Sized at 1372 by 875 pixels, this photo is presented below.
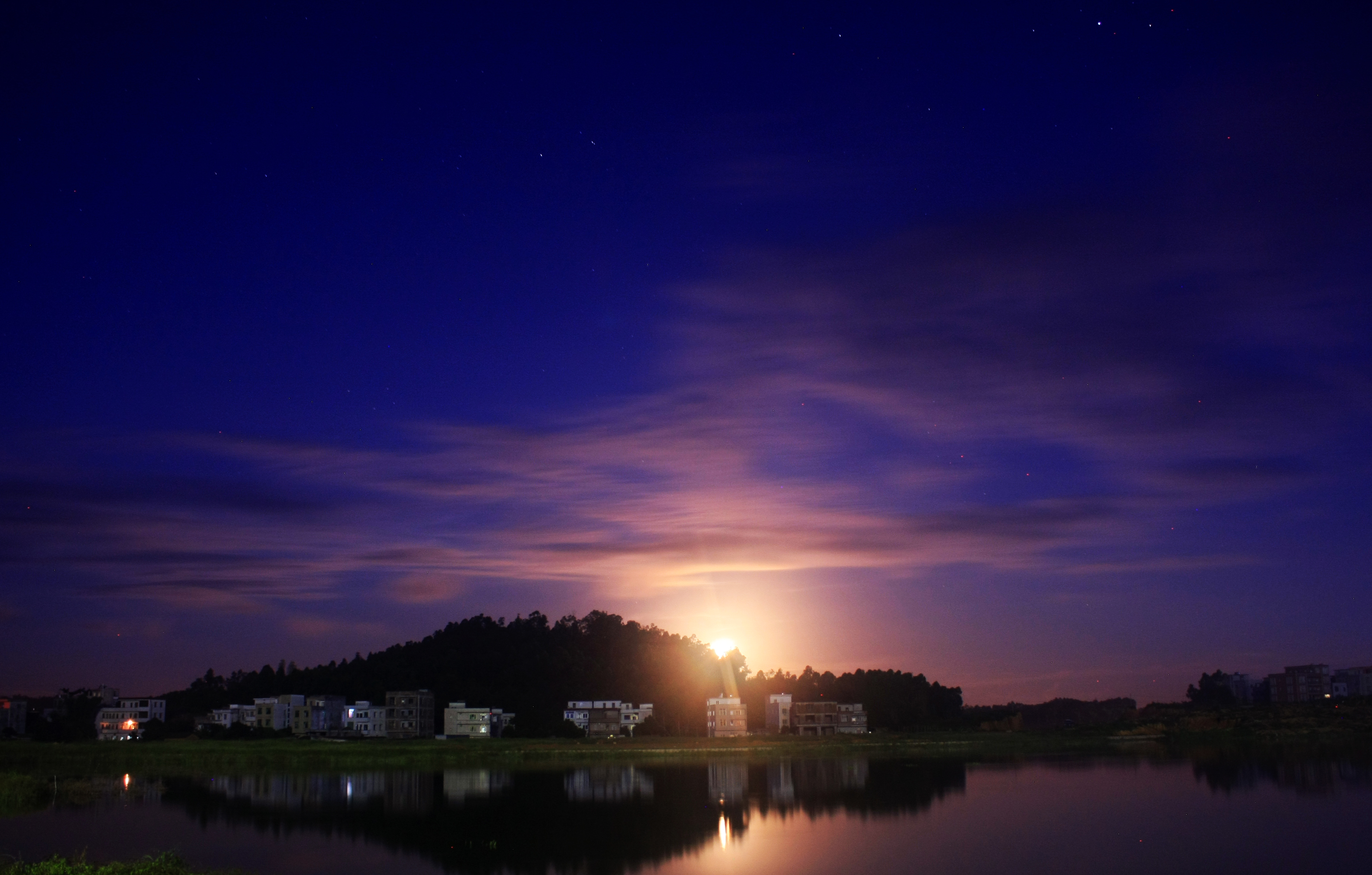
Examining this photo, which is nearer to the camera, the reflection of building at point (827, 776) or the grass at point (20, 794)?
the grass at point (20, 794)

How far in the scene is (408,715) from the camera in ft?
375

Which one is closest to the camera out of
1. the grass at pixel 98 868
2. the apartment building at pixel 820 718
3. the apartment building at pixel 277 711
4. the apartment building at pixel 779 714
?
the grass at pixel 98 868

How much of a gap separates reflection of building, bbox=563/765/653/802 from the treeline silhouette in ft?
139

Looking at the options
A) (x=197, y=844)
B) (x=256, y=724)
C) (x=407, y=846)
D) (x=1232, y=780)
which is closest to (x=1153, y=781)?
(x=1232, y=780)

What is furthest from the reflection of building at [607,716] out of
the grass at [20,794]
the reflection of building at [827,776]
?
the grass at [20,794]

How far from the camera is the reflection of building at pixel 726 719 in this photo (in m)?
116

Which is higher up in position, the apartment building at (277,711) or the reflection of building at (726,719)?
the apartment building at (277,711)

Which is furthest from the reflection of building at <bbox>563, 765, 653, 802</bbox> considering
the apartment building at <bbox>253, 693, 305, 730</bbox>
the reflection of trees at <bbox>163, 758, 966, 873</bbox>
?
the apartment building at <bbox>253, 693, 305, 730</bbox>

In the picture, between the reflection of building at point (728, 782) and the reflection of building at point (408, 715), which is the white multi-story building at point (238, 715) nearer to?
the reflection of building at point (408, 715)

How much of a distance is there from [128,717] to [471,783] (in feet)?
307

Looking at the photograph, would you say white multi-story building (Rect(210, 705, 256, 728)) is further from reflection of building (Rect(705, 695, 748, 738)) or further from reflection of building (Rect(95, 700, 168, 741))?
reflection of building (Rect(705, 695, 748, 738))

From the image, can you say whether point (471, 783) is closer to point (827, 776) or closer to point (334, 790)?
point (334, 790)

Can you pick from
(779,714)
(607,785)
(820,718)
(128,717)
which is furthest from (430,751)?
(128,717)

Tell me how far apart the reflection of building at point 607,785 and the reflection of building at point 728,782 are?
10.8 feet
